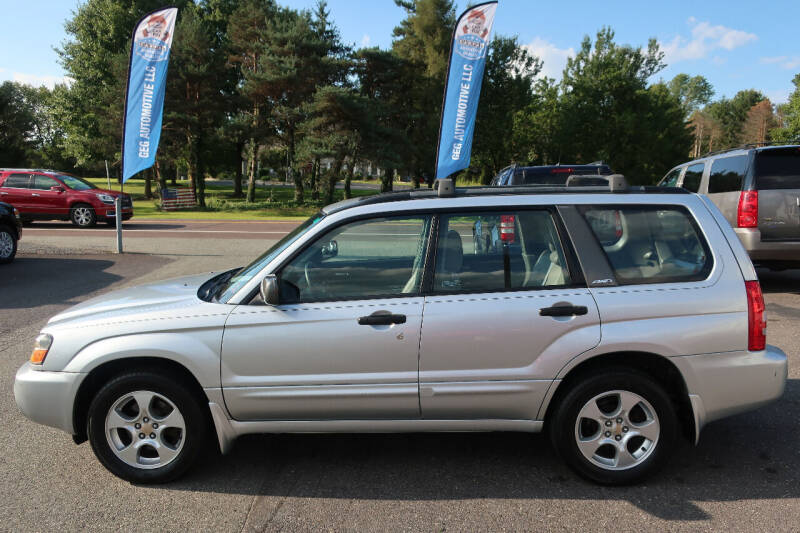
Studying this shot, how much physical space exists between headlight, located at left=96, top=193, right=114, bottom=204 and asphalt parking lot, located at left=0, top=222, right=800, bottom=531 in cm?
1592

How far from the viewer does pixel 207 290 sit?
148 inches

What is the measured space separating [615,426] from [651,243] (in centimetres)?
111

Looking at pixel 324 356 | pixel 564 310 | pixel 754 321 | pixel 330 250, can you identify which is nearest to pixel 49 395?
pixel 324 356

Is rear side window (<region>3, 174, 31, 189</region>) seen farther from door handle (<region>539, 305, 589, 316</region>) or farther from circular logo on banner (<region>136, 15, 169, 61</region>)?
door handle (<region>539, 305, 589, 316</region>)

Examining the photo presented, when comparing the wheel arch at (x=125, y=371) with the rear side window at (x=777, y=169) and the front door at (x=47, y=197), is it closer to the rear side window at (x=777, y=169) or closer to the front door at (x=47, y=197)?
the rear side window at (x=777, y=169)

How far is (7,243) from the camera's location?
445 inches

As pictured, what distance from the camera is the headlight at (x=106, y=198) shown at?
1867 cm

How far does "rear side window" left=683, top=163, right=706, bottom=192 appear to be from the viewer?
9.62 metres

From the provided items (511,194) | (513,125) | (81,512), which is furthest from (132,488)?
(513,125)

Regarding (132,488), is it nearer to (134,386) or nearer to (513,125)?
(134,386)

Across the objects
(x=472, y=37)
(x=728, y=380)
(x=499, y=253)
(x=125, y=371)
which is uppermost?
(x=472, y=37)

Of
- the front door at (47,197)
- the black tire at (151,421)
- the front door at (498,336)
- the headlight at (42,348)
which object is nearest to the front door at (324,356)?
the front door at (498,336)

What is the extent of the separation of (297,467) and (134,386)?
1.10 meters

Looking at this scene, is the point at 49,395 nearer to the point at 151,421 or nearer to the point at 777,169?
the point at 151,421
